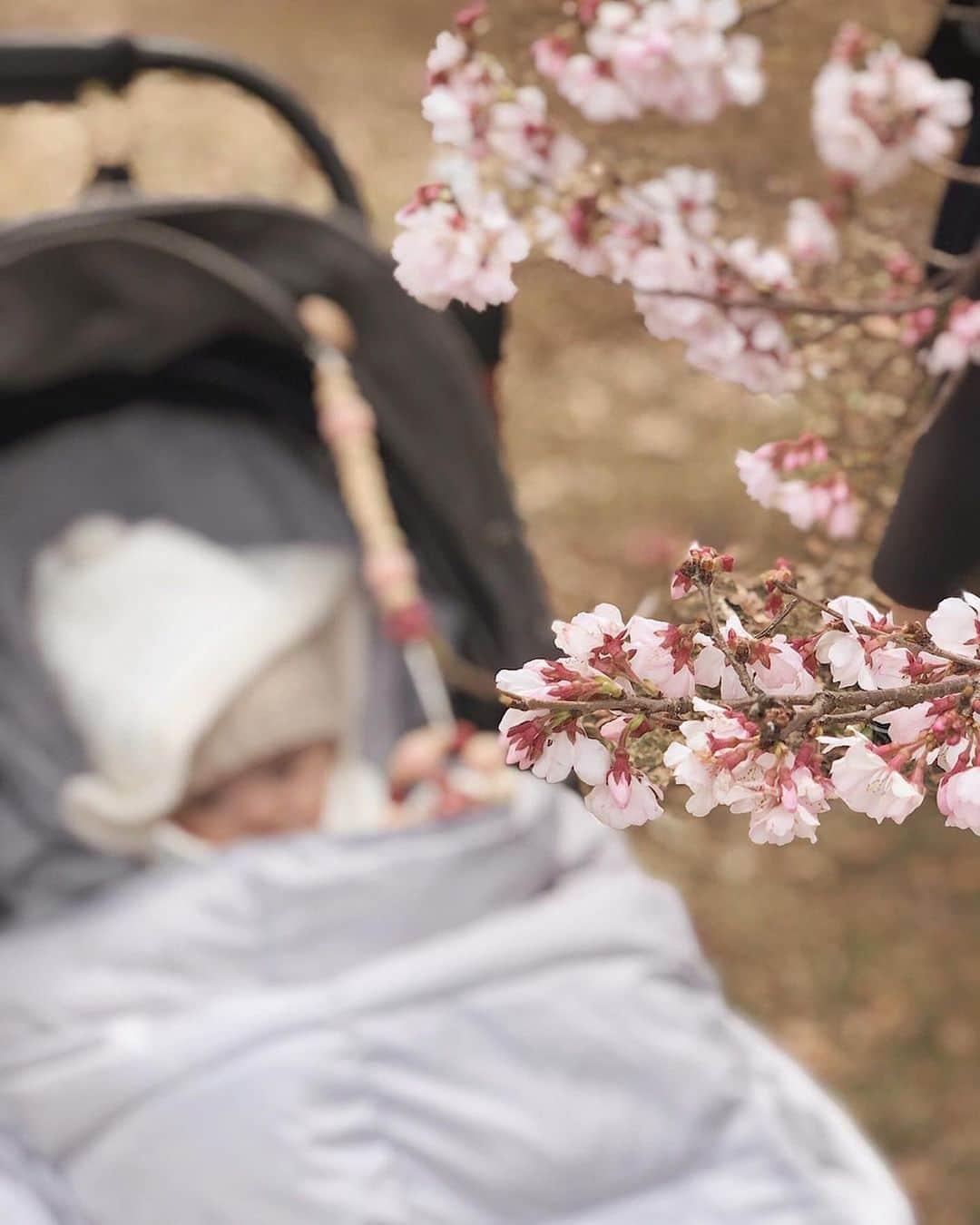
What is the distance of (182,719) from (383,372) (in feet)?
1.32

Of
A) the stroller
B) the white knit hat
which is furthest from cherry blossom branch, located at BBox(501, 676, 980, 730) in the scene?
the white knit hat

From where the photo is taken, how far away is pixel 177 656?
1209mm

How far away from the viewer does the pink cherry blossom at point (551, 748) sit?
30 centimetres

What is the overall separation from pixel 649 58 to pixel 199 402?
998mm

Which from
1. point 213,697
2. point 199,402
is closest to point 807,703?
point 213,697

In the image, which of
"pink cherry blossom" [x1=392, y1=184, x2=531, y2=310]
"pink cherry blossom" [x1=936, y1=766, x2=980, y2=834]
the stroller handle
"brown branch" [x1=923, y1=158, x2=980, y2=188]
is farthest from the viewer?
the stroller handle

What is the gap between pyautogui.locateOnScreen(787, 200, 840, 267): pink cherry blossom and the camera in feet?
1.76

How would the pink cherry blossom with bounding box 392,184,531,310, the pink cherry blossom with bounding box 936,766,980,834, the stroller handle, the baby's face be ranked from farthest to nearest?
the baby's face
the stroller handle
the pink cherry blossom with bounding box 392,184,531,310
the pink cherry blossom with bounding box 936,766,980,834

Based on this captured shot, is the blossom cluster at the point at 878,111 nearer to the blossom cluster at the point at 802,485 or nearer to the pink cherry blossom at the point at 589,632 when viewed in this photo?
the blossom cluster at the point at 802,485

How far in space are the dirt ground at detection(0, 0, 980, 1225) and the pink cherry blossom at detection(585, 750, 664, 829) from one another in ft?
0.23

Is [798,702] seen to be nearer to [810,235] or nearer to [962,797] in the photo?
[962,797]

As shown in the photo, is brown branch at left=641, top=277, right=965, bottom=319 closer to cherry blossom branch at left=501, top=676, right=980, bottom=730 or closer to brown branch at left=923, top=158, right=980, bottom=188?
brown branch at left=923, top=158, right=980, bottom=188

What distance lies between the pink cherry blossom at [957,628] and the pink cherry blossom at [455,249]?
0.19 meters

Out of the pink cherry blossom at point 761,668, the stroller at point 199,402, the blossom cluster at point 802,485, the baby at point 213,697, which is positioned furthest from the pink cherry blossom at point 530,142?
the baby at point 213,697
